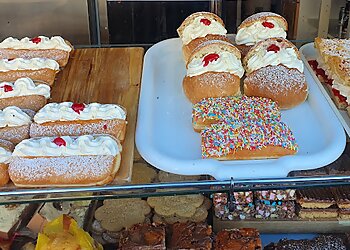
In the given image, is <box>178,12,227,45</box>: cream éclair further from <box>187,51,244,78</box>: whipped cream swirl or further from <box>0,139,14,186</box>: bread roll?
<box>0,139,14,186</box>: bread roll

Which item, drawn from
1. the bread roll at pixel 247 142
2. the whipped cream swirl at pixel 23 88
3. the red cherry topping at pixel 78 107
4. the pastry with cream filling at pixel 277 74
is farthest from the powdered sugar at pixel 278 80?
the whipped cream swirl at pixel 23 88

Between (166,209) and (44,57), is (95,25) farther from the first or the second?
(166,209)

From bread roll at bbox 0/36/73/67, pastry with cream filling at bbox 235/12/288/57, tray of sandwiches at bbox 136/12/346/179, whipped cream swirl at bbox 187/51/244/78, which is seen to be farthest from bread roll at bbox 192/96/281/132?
bread roll at bbox 0/36/73/67

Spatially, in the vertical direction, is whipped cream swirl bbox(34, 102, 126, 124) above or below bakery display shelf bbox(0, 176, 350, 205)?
above

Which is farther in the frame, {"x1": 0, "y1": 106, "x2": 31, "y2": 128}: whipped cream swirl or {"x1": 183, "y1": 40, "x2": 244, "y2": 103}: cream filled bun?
{"x1": 183, "y1": 40, "x2": 244, "y2": 103}: cream filled bun

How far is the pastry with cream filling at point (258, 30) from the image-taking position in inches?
63.9

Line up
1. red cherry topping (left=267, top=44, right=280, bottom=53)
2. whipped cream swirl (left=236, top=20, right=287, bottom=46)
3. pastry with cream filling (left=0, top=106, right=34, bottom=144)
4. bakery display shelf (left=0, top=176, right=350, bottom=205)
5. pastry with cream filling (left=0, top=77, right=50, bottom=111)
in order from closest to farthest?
bakery display shelf (left=0, top=176, right=350, bottom=205) < pastry with cream filling (left=0, top=106, right=34, bottom=144) < pastry with cream filling (left=0, top=77, right=50, bottom=111) < red cherry topping (left=267, top=44, right=280, bottom=53) < whipped cream swirl (left=236, top=20, right=287, bottom=46)

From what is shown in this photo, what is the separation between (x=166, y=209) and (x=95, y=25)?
5.09 ft

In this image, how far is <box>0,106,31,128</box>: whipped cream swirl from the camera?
124 cm

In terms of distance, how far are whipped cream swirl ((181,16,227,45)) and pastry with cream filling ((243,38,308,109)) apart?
0.20 m

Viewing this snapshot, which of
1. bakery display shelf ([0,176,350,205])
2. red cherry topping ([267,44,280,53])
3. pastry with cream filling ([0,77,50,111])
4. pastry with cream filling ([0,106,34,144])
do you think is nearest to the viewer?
bakery display shelf ([0,176,350,205])

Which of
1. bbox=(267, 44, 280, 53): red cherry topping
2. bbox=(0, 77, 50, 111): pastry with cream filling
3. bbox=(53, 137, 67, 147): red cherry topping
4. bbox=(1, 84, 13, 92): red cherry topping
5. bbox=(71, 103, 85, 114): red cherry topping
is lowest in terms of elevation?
bbox=(0, 77, 50, 111): pastry with cream filling

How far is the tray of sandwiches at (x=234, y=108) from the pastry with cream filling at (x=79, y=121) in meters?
0.07

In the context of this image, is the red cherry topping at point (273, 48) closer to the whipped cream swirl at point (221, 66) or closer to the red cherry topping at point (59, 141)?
the whipped cream swirl at point (221, 66)
